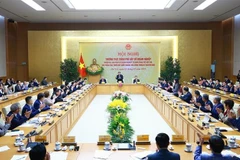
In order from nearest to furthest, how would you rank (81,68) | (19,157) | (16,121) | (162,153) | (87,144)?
(162,153), (19,157), (87,144), (16,121), (81,68)

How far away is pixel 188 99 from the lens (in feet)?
26.3

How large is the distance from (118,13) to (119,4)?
168 centimetres

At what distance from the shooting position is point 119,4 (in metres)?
11.3

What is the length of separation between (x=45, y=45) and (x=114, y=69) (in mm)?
4184

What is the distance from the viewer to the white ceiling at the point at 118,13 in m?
11.1

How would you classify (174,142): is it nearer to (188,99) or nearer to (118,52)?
(188,99)

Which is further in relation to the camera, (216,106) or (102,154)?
(216,106)

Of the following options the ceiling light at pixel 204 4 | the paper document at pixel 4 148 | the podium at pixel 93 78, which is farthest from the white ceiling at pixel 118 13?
the paper document at pixel 4 148

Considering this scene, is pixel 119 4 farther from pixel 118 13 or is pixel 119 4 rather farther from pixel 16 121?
pixel 16 121

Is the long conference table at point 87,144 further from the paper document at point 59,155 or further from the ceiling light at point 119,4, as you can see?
the ceiling light at point 119,4

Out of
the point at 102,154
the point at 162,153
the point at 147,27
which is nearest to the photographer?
the point at 162,153

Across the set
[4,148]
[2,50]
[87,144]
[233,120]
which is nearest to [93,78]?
[2,50]

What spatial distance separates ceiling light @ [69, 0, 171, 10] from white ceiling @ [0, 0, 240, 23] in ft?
1.69

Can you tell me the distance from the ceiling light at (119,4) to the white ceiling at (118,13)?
52 cm
